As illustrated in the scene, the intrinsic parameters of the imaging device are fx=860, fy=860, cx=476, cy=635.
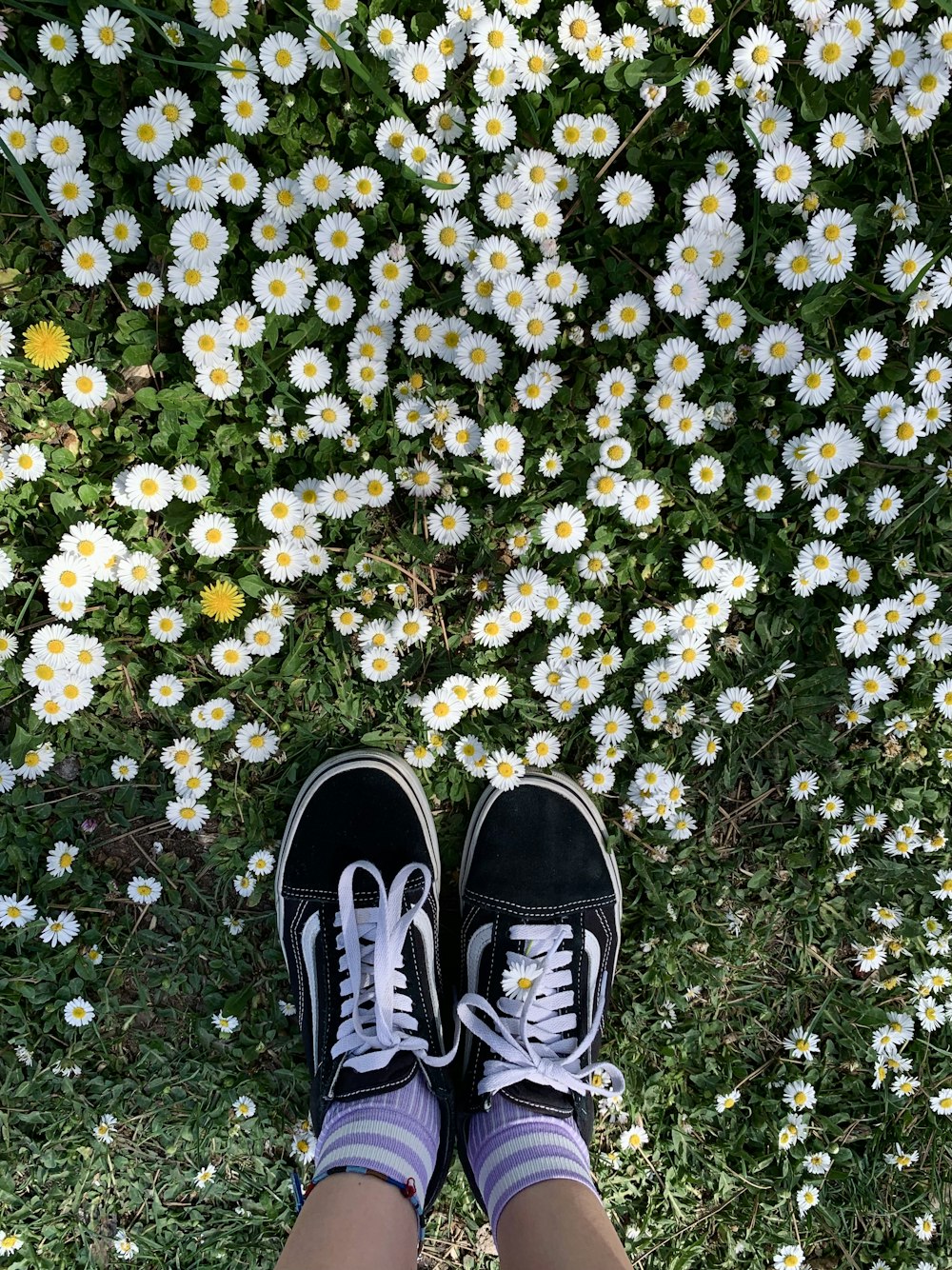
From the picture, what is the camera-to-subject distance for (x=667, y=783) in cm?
253

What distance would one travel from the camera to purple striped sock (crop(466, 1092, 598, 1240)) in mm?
2113

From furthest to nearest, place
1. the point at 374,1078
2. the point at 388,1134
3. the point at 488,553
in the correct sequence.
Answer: the point at 488,553, the point at 374,1078, the point at 388,1134

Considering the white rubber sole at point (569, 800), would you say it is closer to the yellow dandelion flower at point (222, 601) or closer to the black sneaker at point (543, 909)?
the black sneaker at point (543, 909)

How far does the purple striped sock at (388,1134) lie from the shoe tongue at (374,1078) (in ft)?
0.06

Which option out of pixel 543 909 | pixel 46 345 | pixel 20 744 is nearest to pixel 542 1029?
pixel 543 909

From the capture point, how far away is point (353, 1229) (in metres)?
1.88

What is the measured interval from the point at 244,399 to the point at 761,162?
1540mm

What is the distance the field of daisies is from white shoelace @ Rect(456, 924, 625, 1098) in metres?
0.22

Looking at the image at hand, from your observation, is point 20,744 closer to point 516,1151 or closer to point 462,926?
point 462,926

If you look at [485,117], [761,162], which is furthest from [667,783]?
[485,117]

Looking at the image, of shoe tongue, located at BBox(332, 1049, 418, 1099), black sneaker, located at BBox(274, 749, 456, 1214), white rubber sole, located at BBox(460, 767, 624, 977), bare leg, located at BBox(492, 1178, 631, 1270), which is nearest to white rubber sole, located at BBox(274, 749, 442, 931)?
black sneaker, located at BBox(274, 749, 456, 1214)

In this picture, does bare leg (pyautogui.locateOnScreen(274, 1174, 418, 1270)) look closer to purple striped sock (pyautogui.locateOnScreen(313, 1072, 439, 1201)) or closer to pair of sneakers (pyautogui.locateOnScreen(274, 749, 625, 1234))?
purple striped sock (pyautogui.locateOnScreen(313, 1072, 439, 1201))

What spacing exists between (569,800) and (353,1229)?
3.84 ft

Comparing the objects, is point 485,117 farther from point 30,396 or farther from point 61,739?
point 61,739
